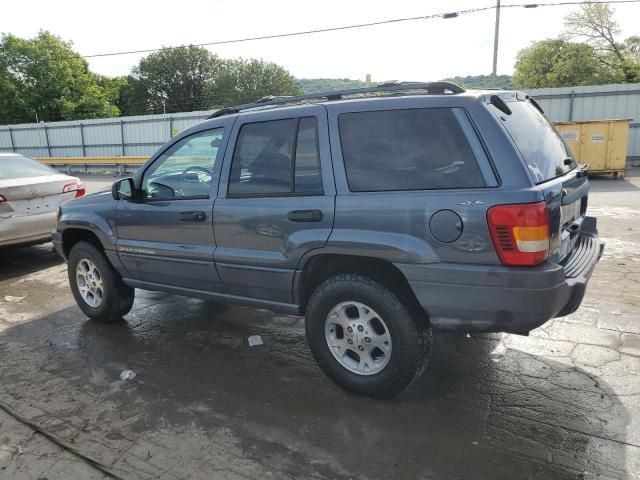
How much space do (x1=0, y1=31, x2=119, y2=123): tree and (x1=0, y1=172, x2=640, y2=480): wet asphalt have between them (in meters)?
53.9

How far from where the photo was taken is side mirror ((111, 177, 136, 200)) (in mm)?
4285

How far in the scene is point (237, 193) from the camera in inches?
144

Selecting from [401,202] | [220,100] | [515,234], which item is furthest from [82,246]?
[220,100]

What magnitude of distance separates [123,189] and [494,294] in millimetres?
3197

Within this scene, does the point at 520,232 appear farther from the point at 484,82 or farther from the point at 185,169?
the point at 484,82

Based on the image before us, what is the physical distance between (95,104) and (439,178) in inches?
2274

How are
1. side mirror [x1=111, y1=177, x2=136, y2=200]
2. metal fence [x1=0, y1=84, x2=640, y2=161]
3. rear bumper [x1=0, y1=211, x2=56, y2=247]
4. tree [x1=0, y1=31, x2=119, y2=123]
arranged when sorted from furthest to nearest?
tree [x1=0, y1=31, x2=119, y2=123]
metal fence [x1=0, y1=84, x2=640, y2=161]
rear bumper [x1=0, y1=211, x2=56, y2=247]
side mirror [x1=111, y1=177, x2=136, y2=200]

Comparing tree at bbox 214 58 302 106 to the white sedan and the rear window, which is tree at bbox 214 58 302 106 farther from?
the rear window

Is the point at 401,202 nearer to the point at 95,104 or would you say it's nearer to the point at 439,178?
the point at 439,178

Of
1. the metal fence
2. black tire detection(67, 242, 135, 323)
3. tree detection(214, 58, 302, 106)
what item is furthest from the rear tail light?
tree detection(214, 58, 302, 106)

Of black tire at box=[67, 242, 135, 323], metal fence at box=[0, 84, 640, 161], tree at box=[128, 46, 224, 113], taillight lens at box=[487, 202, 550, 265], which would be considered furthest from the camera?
tree at box=[128, 46, 224, 113]

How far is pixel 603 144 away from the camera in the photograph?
15.5 m

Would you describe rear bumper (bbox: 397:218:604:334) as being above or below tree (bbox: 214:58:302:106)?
below

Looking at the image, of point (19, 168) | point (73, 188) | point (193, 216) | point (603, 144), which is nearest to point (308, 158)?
point (193, 216)
